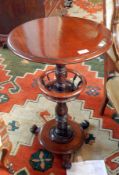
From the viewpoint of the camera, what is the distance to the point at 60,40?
1328 millimetres

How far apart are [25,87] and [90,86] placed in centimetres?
57

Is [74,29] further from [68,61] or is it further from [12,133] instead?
[12,133]

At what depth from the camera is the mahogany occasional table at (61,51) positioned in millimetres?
1216

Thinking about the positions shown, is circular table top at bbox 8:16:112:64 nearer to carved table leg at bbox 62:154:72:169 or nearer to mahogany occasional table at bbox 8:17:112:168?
mahogany occasional table at bbox 8:17:112:168

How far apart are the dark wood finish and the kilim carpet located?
31 cm

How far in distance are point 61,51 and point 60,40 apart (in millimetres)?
123

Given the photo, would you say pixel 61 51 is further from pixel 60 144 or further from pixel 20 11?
pixel 20 11

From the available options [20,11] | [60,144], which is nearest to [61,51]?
[60,144]

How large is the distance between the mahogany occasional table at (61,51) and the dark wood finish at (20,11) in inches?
42.8

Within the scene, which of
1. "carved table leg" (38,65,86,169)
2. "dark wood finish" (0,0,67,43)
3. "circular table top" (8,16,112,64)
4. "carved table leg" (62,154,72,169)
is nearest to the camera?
"circular table top" (8,16,112,64)

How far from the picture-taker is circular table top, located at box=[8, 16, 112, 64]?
3.94 ft

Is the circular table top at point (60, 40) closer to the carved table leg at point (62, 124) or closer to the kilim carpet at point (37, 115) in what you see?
the carved table leg at point (62, 124)

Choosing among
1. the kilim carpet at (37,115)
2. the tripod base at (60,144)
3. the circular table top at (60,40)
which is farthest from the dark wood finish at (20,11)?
the tripod base at (60,144)

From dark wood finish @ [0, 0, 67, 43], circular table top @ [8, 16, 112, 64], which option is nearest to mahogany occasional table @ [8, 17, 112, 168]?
circular table top @ [8, 16, 112, 64]
